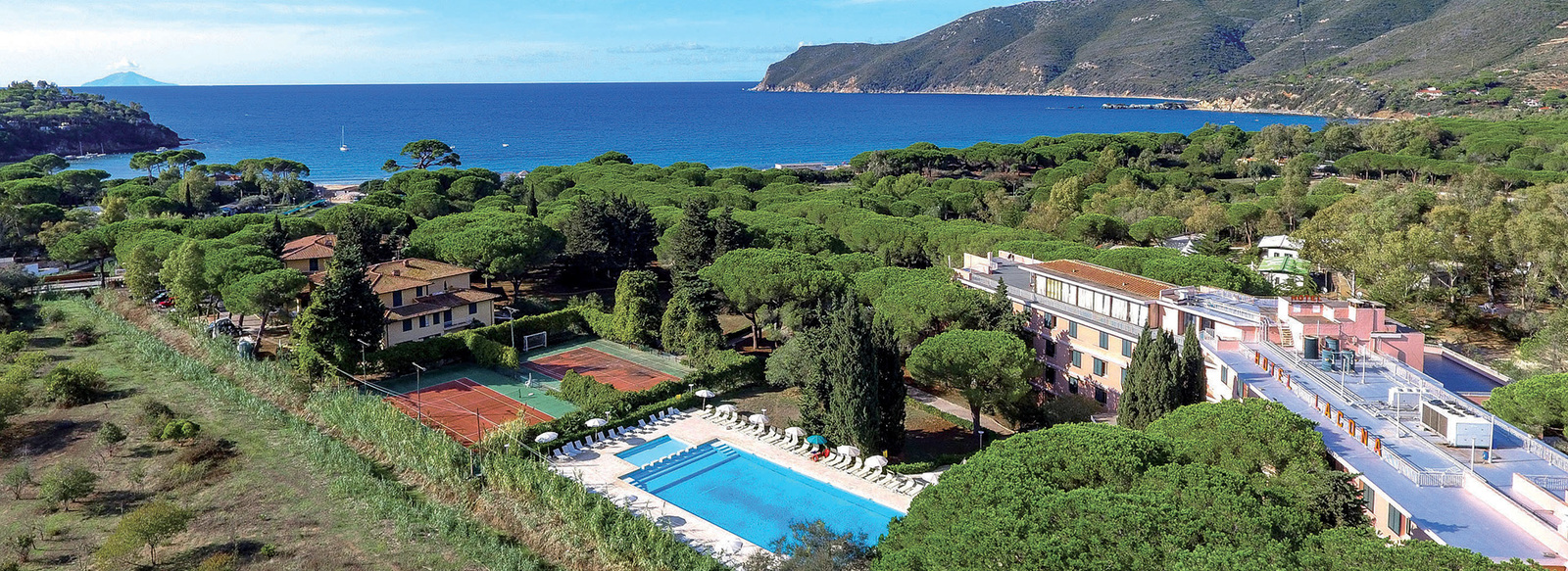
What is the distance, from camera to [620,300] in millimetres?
35625

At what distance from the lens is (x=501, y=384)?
32062 mm

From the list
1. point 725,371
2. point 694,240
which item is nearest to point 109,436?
point 725,371

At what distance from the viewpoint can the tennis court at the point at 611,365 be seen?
32.0 m

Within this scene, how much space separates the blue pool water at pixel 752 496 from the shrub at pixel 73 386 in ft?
58.2

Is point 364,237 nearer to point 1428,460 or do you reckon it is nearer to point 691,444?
point 691,444

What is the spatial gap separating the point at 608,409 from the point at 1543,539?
20988 millimetres

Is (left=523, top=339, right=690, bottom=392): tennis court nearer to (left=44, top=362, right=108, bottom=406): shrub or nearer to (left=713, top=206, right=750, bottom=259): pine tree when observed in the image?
(left=713, top=206, right=750, bottom=259): pine tree

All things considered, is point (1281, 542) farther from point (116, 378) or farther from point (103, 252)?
point (103, 252)

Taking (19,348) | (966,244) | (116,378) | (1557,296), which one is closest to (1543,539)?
(1557,296)

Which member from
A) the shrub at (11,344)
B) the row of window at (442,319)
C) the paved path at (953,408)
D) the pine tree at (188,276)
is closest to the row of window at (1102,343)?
the paved path at (953,408)

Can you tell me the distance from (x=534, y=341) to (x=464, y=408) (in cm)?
691

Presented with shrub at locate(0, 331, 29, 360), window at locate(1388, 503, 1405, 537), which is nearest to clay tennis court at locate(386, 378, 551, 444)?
shrub at locate(0, 331, 29, 360)

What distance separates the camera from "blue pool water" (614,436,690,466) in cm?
2506

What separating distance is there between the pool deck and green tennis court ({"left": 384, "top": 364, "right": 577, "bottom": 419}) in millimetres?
3567
